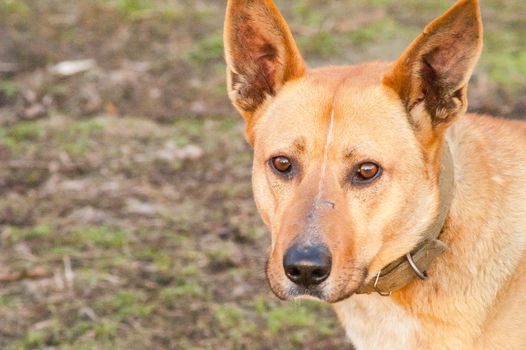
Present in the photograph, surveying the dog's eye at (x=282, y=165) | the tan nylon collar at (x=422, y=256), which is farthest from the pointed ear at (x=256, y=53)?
the tan nylon collar at (x=422, y=256)

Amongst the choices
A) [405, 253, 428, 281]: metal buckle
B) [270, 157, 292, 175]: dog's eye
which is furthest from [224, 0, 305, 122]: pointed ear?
[405, 253, 428, 281]: metal buckle

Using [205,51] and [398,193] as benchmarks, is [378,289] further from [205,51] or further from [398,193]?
[205,51]

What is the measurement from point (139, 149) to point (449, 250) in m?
3.92

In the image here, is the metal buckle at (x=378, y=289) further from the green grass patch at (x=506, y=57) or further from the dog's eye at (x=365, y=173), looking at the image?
the green grass patch at (x=506, y=57)

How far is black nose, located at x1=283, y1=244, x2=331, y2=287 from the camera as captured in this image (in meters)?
3.41

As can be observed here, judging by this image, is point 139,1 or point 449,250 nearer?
point 449,250

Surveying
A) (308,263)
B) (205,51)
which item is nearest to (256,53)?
(308,263)

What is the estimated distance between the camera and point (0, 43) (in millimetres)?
8594

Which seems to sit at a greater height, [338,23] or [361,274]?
[361,274]

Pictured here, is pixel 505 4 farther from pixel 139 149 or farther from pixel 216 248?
pixel 216 248

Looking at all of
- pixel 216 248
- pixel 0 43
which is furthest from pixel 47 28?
pixel 216 248

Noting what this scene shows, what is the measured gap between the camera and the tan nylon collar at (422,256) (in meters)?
3.72

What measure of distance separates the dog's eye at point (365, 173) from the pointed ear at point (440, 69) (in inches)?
10.1

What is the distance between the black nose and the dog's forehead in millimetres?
477
